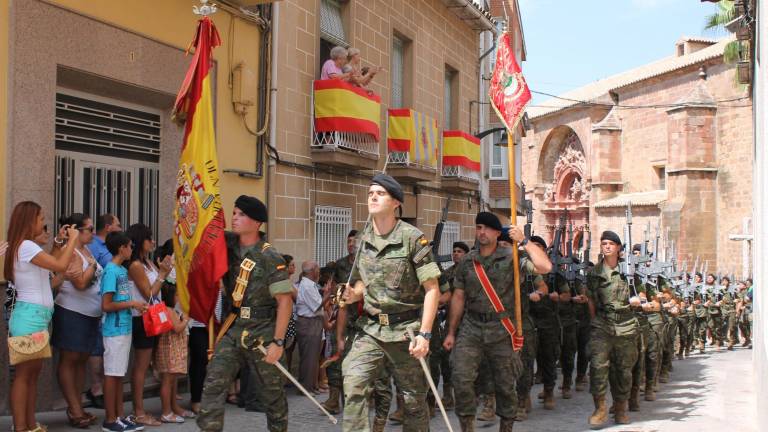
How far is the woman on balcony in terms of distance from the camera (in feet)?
40.8

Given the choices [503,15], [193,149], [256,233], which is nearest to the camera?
[256,233]

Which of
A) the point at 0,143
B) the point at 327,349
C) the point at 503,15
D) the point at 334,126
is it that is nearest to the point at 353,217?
the point at 334,126

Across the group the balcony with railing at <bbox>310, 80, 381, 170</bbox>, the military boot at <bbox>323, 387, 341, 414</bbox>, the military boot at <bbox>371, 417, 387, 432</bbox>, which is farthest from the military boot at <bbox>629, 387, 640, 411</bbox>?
the balcony with railing at <bbox>310, 80, 381, 170</bbox>

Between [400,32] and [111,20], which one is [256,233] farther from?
[400,32]

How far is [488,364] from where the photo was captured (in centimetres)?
747

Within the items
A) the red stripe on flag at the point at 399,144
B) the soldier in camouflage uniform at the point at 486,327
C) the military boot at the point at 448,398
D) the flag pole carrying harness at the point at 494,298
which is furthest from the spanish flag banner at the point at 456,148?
the flag pole carrying harness at the point at 494,298

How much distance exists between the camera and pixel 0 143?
7410 millimetres

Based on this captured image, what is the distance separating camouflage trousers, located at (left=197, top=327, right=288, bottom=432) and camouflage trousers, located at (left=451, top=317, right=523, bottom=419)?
1887 mm

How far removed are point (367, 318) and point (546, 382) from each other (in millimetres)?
4758

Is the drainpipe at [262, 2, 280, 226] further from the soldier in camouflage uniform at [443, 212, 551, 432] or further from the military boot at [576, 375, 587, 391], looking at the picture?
the military boot at [576, 375, 587, 391]

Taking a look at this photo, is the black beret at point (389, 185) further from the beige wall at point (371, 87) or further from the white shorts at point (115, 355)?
the beige wall at point (371, 87)

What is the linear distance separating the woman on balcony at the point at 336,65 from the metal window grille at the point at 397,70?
124 inches

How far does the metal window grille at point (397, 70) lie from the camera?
15.7 m

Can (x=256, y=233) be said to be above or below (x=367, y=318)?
above
